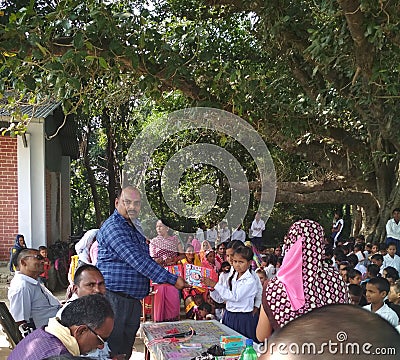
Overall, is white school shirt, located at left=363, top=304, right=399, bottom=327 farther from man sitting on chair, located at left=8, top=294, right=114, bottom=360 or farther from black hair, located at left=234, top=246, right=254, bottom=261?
man sitting on chair, located at left=8, top=294, right=114, bottom=360

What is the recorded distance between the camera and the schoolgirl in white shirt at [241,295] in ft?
15.6

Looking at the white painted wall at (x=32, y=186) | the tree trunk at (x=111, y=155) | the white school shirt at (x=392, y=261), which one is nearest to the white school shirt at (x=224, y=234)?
the white painted wall at (x=32, y=186)

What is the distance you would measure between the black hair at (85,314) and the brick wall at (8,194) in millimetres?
7880

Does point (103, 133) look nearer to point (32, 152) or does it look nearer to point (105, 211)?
point (105, 211)

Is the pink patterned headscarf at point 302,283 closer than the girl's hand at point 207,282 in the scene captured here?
Yes

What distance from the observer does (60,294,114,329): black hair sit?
9.29ft

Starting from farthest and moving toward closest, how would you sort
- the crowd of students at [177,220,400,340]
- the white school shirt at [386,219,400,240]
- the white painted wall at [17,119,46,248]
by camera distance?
the white painted wall at [17,119,46,248]
the white school shirt at [386,219,400,240]
the crowd of students at [177,220,400,340]

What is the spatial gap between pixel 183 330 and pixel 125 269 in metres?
0.79

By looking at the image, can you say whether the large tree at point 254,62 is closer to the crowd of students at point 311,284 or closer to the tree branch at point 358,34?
the tree branch at point 358,34

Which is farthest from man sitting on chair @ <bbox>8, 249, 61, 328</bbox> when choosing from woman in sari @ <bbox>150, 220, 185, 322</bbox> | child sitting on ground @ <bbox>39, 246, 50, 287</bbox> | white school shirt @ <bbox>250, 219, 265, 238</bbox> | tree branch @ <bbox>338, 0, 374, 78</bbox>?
white school shirt @ <bbox>250, 219, 265, 238</bbox>

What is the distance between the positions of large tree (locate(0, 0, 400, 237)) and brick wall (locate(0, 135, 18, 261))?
8.67 feet

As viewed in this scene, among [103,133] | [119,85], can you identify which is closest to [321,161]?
[119,85]

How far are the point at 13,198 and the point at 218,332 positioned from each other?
689cm

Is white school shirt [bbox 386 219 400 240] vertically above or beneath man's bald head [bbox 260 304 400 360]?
beneath
